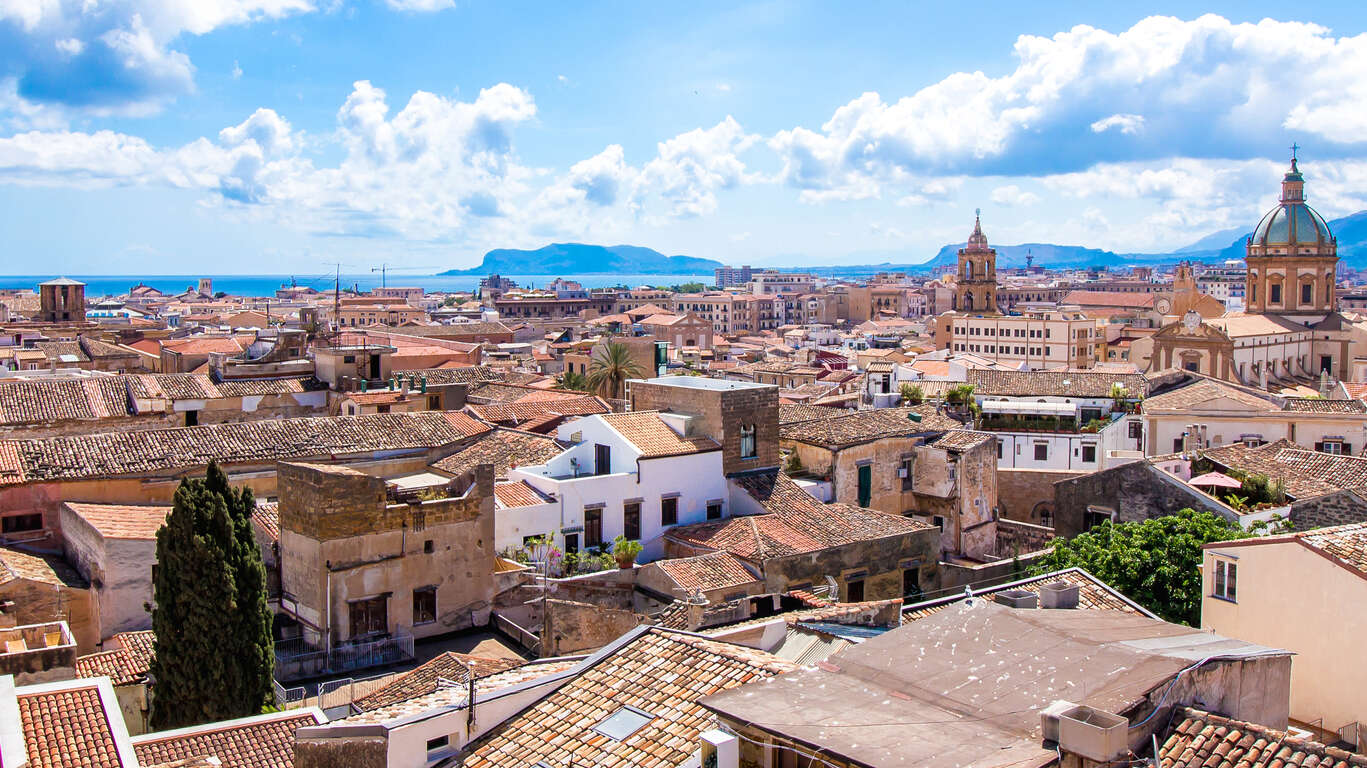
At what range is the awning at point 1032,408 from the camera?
129ft

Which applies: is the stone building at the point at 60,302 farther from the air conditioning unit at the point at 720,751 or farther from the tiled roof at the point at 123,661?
the air conditioning unit at the point at 720,751

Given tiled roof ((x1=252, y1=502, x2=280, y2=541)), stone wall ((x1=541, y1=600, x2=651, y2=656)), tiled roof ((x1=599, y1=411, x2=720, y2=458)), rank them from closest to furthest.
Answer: stone wall ((x1=541, y1=600, x2=651, y2=656)) < tiled roof ((x1=252, y1=502, x2=280, y2=541)) < tiled roof ((x1=599, y1=411, x2=720, y2=458))

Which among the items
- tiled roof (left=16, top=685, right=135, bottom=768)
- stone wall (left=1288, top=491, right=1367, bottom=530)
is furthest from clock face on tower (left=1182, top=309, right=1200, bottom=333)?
tiled roof (left=16, top=685, right=135, bottom=768)

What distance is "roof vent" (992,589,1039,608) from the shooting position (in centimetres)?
1413

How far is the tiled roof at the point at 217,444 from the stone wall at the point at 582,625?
10.6 metres

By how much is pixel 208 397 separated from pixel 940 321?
7343 centimetres

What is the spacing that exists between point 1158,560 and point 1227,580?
492 cm

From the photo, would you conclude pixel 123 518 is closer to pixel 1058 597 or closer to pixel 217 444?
pixel 217 444

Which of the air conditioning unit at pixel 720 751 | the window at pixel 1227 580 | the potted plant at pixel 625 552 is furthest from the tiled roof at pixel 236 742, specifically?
the window at pixel 1227 580

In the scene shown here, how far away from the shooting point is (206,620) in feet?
54.9

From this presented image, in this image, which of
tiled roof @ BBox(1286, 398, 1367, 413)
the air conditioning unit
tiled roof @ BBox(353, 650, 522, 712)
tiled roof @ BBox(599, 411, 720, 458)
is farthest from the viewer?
tiled roof @ BBox(1286, 398, 1367, 413)

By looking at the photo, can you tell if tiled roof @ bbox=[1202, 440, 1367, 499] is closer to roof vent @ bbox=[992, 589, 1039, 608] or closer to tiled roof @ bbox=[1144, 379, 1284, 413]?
tiled roof @ bbox=[1144, 379, 1284, 413]

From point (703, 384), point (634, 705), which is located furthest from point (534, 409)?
point (634, 705)

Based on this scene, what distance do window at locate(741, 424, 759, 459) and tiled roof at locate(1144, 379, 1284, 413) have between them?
19253mm
